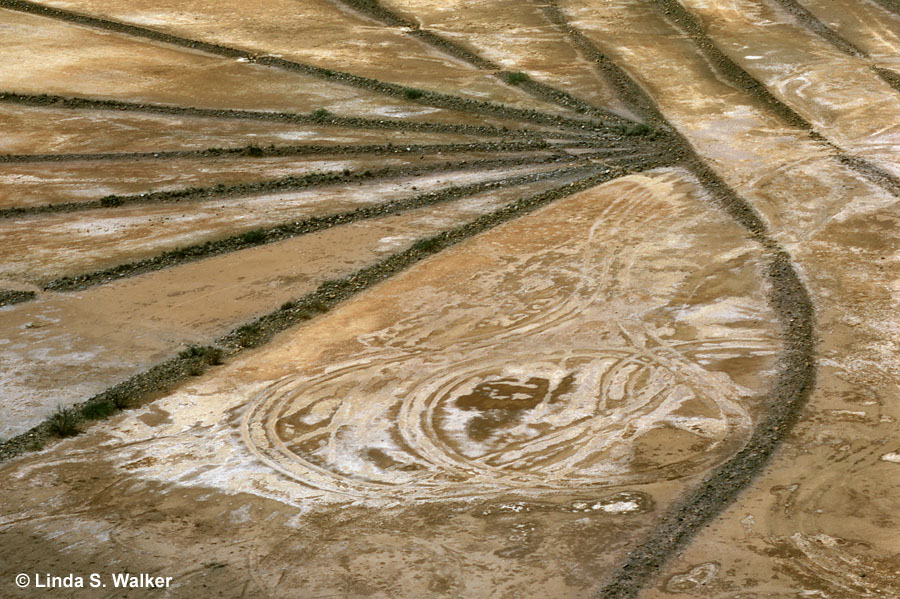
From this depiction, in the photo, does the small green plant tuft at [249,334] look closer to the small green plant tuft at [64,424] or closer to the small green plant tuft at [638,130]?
the small green plant tuft at [64,424]

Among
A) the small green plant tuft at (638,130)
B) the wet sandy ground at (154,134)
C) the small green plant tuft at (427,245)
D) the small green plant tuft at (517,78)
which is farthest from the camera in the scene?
the small green plant tuft at (517,78)

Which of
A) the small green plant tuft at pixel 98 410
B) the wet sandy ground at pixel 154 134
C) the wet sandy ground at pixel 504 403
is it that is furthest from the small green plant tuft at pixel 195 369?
the wet sandy ground at pixel 154 134

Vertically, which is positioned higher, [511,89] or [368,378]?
[511,89]

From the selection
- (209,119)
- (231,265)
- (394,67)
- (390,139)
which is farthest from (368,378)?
(394,67)

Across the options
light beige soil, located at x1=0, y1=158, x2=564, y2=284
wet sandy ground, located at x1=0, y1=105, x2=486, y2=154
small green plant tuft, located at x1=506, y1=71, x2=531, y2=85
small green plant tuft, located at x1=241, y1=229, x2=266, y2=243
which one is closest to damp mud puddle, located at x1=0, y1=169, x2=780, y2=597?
small green plant tuft, located at x1=241, y1=229, x2=266, y2=243

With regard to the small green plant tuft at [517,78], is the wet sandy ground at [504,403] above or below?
below

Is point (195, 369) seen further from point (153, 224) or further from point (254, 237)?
point (153, 224)

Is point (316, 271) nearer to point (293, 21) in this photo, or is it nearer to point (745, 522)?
point (745, 522)
